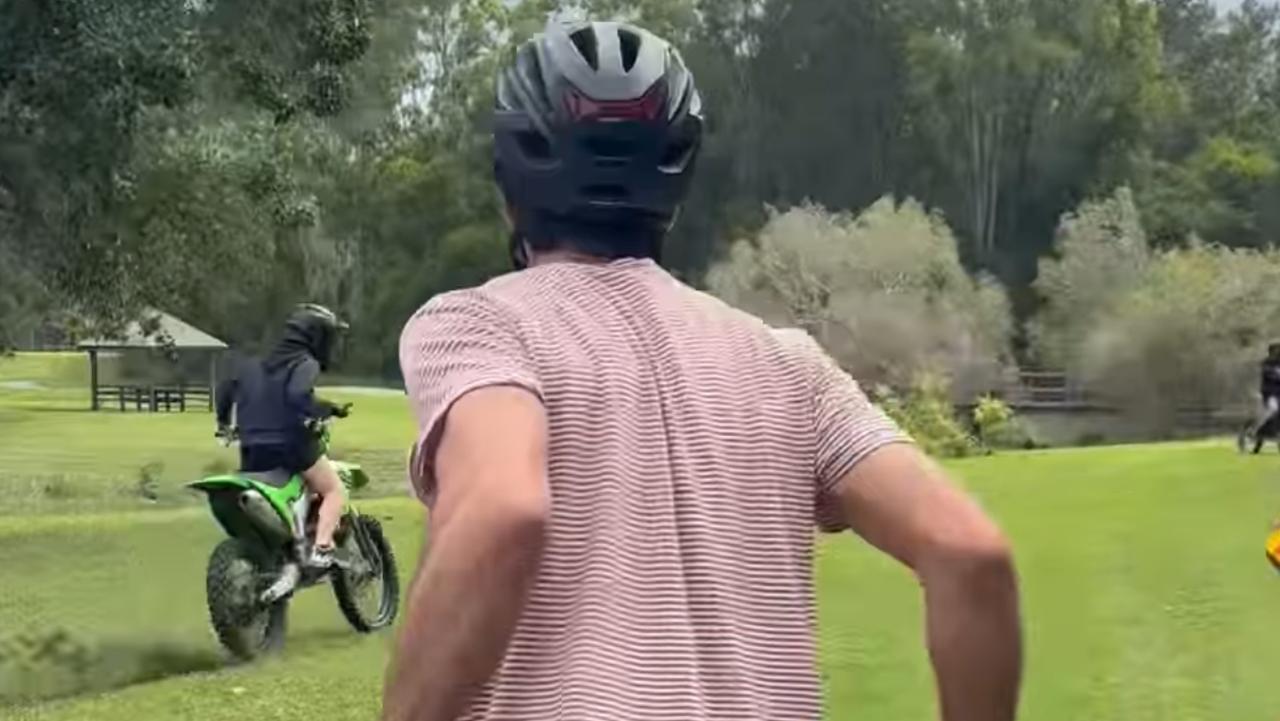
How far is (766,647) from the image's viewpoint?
54.9 inches

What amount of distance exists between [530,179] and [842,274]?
108 feet

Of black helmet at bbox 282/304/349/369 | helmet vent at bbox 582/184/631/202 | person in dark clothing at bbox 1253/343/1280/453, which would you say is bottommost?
person in dark clothing at bbox 1253/343/1280/453

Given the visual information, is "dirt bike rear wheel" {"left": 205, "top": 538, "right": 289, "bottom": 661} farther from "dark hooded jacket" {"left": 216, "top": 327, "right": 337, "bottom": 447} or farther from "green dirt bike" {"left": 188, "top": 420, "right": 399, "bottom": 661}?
"dark hooded jacket" {"left": 216, "top": 327, "right": 337, "bottom": 447}

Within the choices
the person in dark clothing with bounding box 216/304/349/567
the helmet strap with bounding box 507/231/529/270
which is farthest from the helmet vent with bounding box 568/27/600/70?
the person in dark clothing with bounding box 216/304/349/567

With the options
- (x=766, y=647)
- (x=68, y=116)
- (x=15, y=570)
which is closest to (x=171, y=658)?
(x=68, y=116)

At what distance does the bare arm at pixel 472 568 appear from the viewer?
4.00ft

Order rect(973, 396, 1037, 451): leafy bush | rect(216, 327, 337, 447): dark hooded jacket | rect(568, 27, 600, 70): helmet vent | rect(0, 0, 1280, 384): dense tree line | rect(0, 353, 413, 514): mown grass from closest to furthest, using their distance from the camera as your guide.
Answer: rect(568, 27, 600, 70): helmet vent
rect(216, 327, 337, 447): dark hooded jacket
rect(0, 353, 413, 514): mown grass
rect(973, 396, 1037, 451): leafy bush
rect(0, 0, 1280, 384): dense tree line

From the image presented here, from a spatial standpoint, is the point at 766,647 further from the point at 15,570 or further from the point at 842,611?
the point at 15,570

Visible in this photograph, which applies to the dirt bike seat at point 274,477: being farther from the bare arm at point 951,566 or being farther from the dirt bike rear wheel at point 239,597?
the bare arm at point 951,566

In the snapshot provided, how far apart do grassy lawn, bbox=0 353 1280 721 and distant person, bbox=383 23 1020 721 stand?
1.70 m

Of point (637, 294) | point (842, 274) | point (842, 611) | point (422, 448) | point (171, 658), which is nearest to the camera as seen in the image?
point (422, 448)

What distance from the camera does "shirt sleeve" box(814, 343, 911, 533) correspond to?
56.0 inches

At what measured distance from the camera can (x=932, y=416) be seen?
→ 86.6 feet

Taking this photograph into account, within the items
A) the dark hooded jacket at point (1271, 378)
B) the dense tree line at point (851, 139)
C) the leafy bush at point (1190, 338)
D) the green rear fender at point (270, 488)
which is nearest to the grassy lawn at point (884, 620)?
the green rear fender at point (270, 488)
